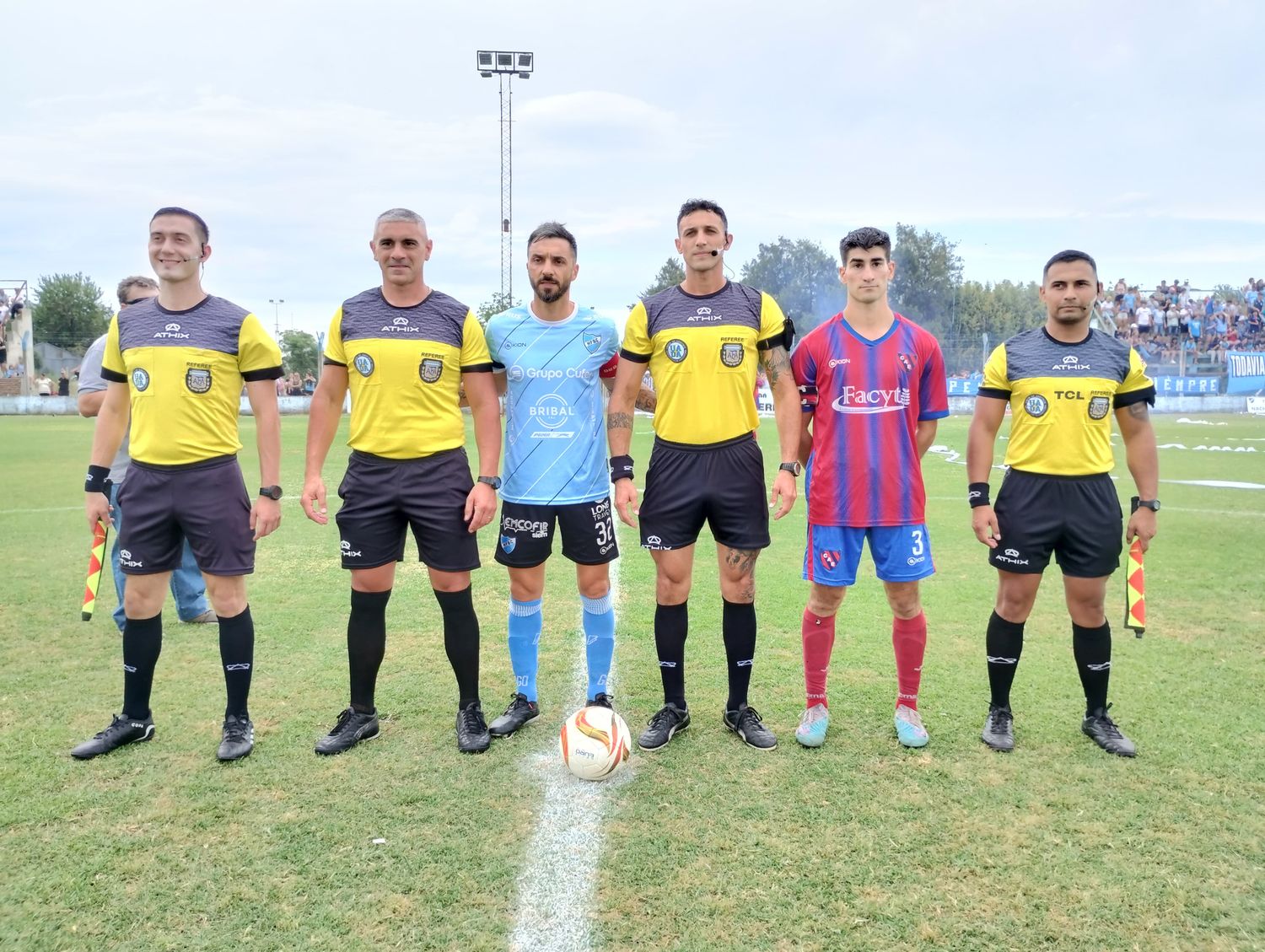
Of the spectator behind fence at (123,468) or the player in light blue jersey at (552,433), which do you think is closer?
the player in light blue jersey at (552,433)

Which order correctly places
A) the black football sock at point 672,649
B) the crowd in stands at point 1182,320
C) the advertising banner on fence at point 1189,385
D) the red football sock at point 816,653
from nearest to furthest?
the red football sock at point 816,653 < the black football sock at point 672,649 < the advertising banner on fence at point 1189,385 < the crowd in stands at point 1182,320

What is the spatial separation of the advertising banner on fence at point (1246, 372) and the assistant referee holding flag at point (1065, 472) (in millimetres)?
40525

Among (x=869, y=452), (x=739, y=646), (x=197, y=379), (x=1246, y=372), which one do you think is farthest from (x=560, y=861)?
(x=1246, y=372)

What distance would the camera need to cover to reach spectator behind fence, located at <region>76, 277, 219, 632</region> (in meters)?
5.23

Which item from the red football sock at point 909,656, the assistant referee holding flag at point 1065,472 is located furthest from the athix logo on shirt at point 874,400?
the red football sock at point 909,656

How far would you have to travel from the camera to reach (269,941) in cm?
253

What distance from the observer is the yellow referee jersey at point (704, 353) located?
3957mm

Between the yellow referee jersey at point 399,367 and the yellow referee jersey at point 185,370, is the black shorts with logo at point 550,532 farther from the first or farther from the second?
the yellow referee jersey at point 185,370

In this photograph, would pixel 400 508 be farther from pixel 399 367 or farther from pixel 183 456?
pixel 183 456

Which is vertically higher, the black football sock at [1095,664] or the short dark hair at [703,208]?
the short dark hair at [703,208]

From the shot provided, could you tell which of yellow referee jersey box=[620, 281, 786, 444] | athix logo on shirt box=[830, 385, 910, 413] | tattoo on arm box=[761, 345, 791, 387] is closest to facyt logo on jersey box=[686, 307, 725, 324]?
yellow referee jersey box=[620, 281, 786, 444]

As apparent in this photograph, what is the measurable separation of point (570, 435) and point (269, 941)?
2331 millimetres

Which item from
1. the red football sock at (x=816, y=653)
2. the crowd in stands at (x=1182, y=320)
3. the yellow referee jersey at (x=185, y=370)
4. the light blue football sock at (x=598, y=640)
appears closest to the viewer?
the yellow referee jersey at (x=185, y=370)

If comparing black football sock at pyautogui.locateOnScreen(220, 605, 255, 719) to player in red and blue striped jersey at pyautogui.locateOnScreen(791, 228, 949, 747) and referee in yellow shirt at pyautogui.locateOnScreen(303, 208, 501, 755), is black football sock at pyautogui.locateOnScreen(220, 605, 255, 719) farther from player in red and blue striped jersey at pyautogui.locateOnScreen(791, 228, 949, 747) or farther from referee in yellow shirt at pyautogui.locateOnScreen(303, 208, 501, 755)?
player in red and blue striped jersey at pyautogui.locateOnScreen(791, 228, 949, 747)
